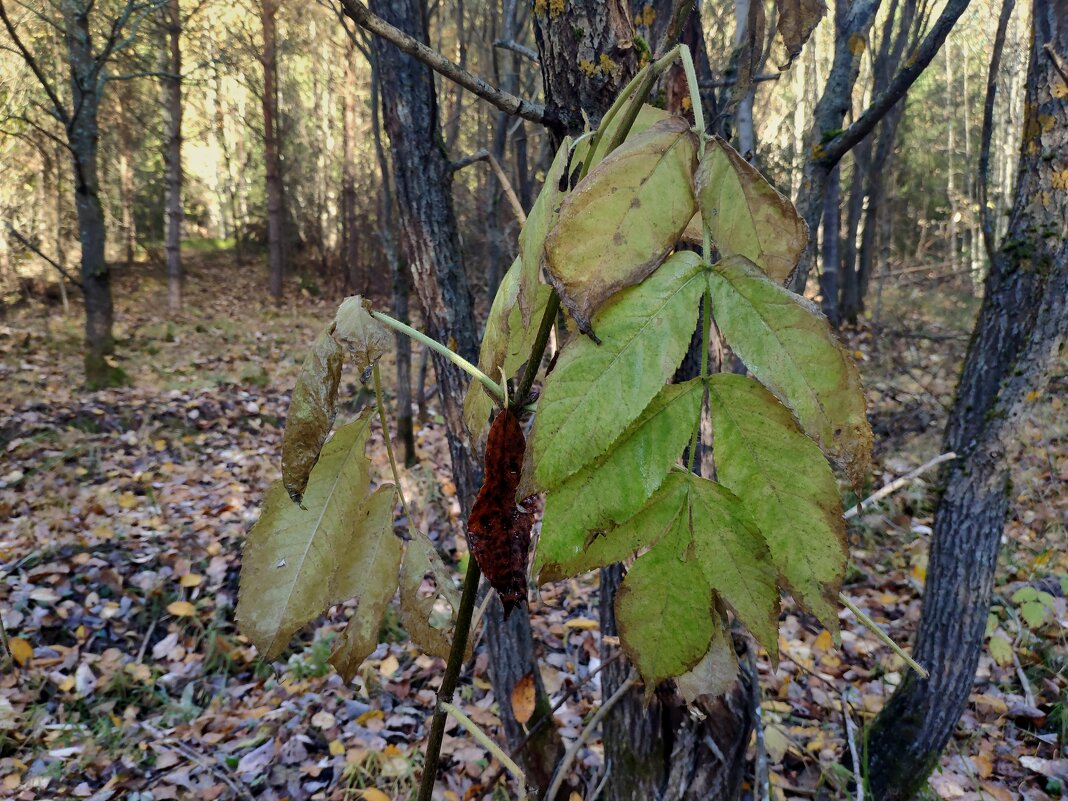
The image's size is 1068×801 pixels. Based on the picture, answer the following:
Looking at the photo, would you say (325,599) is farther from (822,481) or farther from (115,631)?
(115,631)

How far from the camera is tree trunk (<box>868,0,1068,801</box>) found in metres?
2.02

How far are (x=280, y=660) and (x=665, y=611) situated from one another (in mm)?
3730

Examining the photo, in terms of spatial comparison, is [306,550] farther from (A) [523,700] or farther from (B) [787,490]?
(A) [523,700]

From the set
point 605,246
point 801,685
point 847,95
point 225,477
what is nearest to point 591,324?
point 605,246

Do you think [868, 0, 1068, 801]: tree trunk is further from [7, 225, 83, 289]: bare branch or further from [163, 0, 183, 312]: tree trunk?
[163, 0, 183, 312]: tree trunk

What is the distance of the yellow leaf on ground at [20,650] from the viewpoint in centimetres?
331

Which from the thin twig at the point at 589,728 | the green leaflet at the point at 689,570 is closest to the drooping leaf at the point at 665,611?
the green leaflet at the point at 689,570

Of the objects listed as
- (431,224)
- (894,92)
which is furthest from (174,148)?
(894,92)

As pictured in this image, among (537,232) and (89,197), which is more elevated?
(89,197)

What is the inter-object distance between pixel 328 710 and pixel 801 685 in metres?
2.18

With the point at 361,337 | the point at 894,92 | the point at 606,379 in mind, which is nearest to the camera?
the point at 606,379

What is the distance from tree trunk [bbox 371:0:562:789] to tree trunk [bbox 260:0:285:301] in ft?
34.5

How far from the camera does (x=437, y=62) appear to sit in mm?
746

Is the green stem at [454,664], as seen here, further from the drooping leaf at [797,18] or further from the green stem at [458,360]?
the drooping leaf at [797,18]
